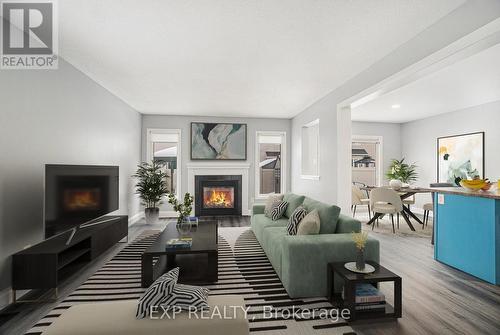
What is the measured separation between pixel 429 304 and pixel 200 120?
565 cm

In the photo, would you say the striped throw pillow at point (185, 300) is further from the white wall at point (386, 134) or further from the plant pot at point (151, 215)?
the white wall at point (386, 134)

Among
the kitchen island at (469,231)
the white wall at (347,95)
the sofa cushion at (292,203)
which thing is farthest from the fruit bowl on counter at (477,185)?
the sofa cushion at (292,203)

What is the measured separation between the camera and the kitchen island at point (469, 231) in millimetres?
2635

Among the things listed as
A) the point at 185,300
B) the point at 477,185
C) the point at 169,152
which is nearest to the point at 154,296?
the point at 185,300

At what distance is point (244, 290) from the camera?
8.04 feet

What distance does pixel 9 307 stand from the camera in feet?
7.15

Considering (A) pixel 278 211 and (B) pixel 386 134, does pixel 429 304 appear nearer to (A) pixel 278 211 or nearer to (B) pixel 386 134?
(A) pixel 278 211

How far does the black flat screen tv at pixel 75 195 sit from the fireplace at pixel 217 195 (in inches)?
111

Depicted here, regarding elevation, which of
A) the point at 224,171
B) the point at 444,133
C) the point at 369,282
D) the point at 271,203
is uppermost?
the point at 444,133

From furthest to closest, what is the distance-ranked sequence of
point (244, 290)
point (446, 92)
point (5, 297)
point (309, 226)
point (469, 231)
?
point (446, 92)
point (469, 231)
point (309, 226)
point (244, 290)
point (5, 297)

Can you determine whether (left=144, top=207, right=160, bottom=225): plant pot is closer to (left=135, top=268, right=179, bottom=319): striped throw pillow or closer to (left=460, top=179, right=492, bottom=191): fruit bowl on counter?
(left=135, top=268, right=179, bottom=319): striped throw pillow

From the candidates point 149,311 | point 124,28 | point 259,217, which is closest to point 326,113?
point 259,217

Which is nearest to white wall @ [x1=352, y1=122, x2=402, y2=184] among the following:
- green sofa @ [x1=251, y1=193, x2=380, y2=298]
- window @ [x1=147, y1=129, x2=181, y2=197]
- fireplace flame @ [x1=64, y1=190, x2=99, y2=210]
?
window @ [x1=147, y1=129, x2=181, y2=197]

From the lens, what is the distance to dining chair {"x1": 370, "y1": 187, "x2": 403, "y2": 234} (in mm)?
4855
